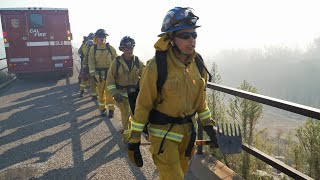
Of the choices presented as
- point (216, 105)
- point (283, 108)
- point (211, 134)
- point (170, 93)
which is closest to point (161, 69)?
point (170, 93)

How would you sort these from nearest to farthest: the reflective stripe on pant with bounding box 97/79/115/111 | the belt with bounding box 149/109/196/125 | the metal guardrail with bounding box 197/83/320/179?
the metal guardrail with bounding box 197/83/320/179, the belt with bounding box 149/109/196/125, the reflective stripe on pant with bounding box 97/79/115/111

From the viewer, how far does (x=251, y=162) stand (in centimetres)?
502

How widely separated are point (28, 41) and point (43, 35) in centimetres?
73

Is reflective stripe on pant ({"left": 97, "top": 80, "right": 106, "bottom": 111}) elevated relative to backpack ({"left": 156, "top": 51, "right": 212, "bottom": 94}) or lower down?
lower down

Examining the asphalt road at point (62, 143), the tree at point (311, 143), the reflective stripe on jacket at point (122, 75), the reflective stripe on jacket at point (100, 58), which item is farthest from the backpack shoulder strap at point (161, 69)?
the reflective stripe on jacket at point (100, 58)

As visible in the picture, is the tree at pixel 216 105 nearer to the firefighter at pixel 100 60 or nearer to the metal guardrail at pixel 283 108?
the metal guardrail at pixel 283 108

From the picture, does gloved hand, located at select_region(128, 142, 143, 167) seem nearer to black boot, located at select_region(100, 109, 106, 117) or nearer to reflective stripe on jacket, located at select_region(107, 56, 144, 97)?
reflective stripe on jacket, located at select_region(107, 56, 144, 97)

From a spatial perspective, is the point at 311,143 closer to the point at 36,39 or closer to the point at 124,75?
the point at 124,75

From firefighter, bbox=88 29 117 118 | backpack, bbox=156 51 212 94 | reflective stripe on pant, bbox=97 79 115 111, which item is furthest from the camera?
firefighter, bbox=88 29 117 118

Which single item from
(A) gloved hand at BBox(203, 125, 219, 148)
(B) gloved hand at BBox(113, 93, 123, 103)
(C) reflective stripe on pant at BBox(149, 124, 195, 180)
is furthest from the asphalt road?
(C) reflective stripe on pant at BBox(149, 124, 195, 180)

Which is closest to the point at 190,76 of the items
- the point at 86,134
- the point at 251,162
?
the point at 251,162

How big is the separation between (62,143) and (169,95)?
423cm

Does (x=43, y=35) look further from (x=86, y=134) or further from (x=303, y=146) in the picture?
(x=303, y=146)

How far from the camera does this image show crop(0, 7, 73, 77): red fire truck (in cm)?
1393
